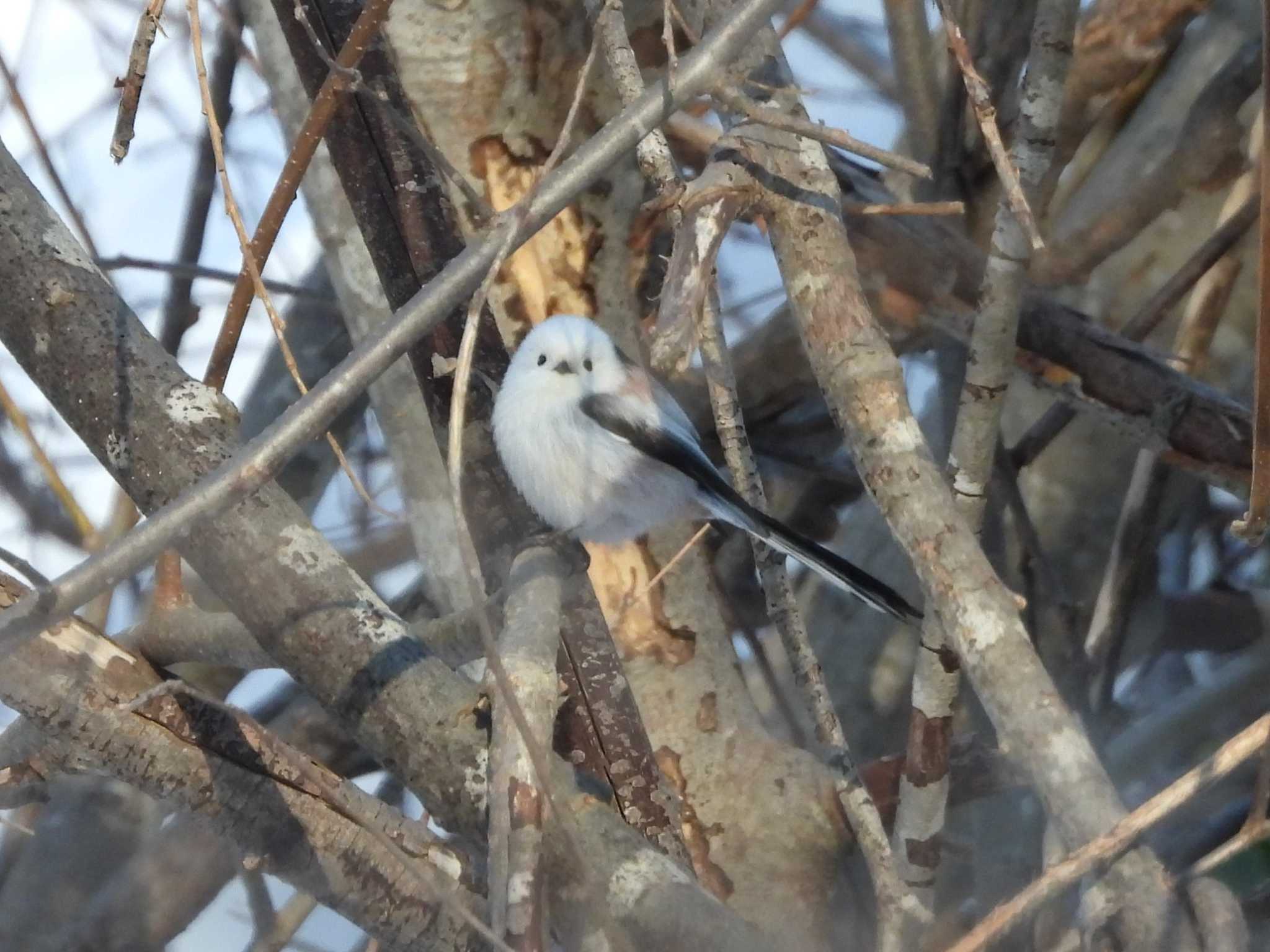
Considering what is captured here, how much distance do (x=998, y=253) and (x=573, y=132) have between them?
90 centimetres

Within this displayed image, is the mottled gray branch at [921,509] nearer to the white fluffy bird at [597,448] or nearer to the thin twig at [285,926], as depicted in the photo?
the white fluffy bird at [597,448]

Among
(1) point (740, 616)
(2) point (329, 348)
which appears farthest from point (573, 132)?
(2) point (329, 348)

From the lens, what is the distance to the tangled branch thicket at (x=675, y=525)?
1.11 meters

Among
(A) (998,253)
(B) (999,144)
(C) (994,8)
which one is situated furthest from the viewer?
(C) (994,8)

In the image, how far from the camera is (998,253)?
1558 millimetres

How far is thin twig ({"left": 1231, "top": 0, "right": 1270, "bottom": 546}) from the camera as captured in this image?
37.5 inches

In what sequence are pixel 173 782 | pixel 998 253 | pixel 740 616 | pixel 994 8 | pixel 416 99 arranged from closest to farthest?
pixel 173 782
pixel 998 253
pixel 416 99
pixel 994 8
pixel 740 616

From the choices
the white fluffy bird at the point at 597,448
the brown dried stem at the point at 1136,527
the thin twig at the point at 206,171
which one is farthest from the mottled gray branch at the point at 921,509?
the thin twig at the point at 206,171

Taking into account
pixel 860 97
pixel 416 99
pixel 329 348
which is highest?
pixel 860 97

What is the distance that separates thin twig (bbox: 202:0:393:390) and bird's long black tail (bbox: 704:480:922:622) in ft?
2.25

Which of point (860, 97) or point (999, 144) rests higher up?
point (860, 97)

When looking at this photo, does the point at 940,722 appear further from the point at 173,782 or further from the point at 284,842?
the point at 173,782

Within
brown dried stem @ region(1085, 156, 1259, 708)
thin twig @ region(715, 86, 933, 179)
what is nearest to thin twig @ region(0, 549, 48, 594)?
thin twig @ region(715, 86, 933, 179)

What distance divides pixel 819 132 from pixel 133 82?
24.3 inches
